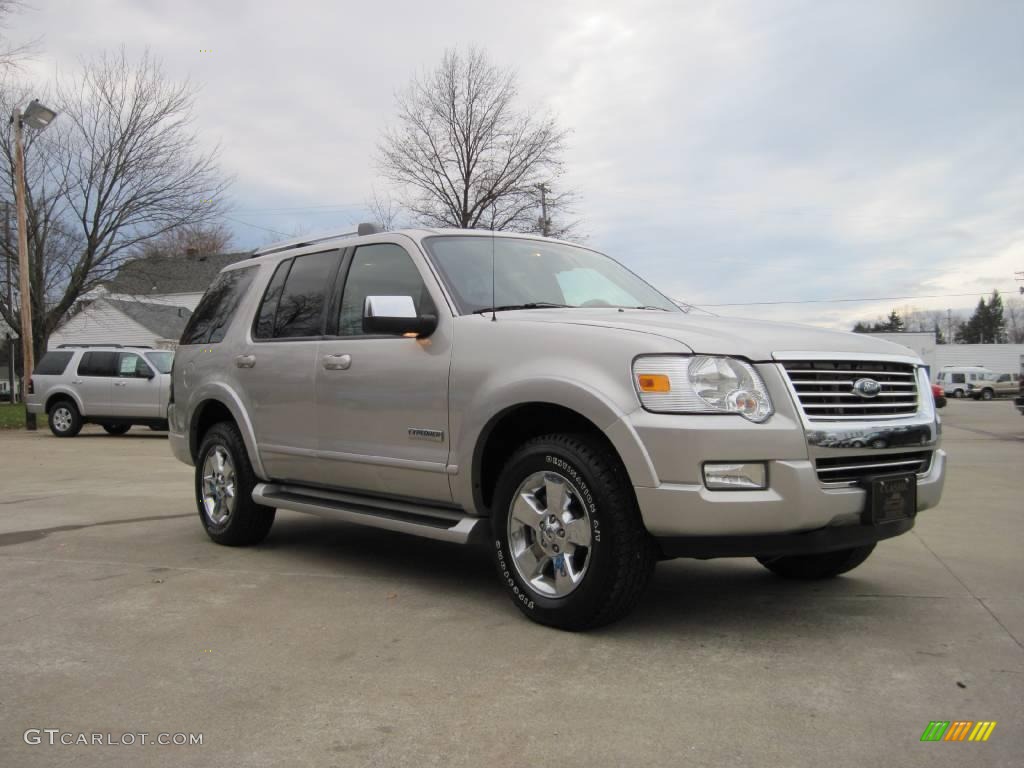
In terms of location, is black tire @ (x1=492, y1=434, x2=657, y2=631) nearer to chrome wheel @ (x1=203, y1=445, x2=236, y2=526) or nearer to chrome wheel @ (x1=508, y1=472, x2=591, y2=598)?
chrome wheel @ (x1=508, y1=472, x2=591, y2=598)

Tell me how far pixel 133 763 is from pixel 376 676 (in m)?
0.95

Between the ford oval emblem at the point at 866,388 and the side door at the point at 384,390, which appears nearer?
the ford oval emblem at the point at 866,388

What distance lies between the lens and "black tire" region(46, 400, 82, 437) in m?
18.3

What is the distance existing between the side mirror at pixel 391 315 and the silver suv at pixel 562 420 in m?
0.01

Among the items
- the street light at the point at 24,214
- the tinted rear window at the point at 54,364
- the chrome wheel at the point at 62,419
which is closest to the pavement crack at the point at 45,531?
the chrome wheel at the point at 62,419

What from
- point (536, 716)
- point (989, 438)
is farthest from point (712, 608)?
point (989, 438)

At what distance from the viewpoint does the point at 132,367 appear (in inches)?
702

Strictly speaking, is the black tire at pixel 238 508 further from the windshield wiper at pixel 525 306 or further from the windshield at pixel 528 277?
the windshield wiper at pixel 525 306

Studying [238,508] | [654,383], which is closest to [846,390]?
[654,383]

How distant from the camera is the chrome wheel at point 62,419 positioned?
18328 millimetres

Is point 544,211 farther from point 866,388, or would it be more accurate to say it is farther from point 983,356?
point 983,356

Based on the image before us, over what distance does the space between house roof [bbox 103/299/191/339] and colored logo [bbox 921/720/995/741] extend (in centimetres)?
4831

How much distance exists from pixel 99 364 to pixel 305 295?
47.4 feet

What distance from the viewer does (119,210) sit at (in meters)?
27.9
